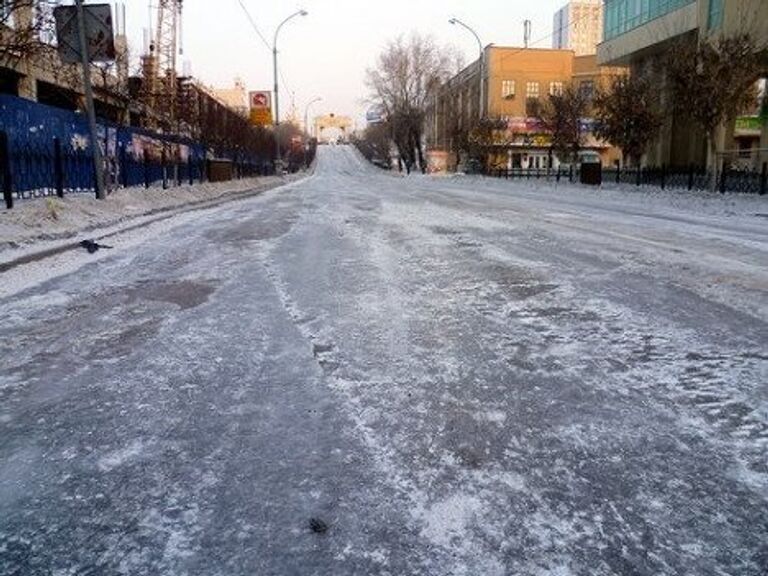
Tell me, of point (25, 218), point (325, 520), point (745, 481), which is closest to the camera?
point (325, 520)

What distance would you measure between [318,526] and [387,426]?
77 cm

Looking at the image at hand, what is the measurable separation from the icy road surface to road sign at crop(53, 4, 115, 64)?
9683 millimetres

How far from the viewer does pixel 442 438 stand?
2.63m

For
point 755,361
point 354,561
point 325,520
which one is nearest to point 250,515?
point 325,520

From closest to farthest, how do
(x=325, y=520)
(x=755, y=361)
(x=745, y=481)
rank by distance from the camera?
A: (x=325, y=520) → (x=745, y=481) → (x=755, y=361)

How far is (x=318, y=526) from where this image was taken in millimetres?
2006

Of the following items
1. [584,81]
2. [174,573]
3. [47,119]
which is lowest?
[174,573]

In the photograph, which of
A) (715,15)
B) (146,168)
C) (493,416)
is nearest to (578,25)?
(715,15)

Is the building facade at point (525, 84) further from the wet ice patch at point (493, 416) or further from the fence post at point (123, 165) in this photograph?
the wet ice patch at point (493, 416)

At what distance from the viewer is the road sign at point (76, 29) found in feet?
43.9

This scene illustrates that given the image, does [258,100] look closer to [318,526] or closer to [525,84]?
[525,84]

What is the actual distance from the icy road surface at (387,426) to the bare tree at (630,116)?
2560cm

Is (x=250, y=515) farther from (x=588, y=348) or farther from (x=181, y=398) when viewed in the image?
(x=588, y=348)

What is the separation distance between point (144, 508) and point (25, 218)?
8.97m
